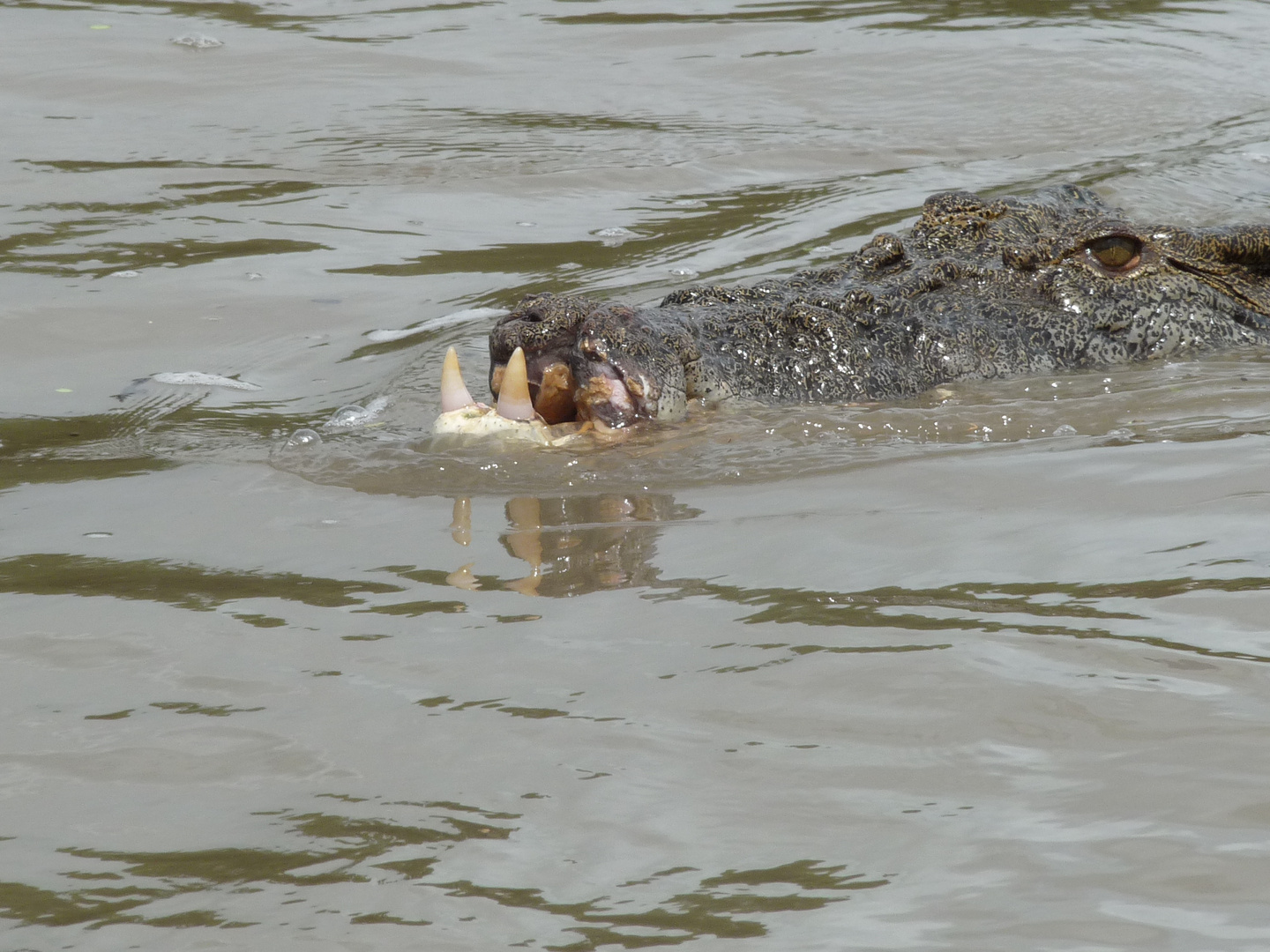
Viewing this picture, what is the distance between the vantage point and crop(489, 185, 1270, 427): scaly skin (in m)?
4.29

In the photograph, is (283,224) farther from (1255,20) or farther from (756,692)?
(1255,20)

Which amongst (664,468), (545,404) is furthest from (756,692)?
(545,404)

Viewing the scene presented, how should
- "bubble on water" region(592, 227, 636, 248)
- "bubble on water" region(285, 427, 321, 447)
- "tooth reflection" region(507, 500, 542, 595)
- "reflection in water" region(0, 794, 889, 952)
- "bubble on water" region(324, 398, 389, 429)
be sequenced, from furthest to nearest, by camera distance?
"bubble on water" region(592, 227, 636, 248) → "bubble on water" region(324, 398, 389, 429) → "bubble on water" region(285, 427, 321, 447) → "tooth reflection" region(507, 500, 542, 595) → "reflection in water" region(0, 794, 889, 952)

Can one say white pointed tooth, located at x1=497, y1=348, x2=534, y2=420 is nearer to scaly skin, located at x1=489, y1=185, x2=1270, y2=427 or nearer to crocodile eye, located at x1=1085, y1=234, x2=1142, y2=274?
scaly skin, located at x1=489, y1=185, x2=1270, y2=427

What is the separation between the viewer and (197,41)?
30.8 feet

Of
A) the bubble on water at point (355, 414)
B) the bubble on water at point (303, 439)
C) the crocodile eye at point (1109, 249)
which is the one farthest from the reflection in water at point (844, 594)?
the crocodile eye at point (1109, 249)

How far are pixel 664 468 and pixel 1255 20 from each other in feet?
28.4

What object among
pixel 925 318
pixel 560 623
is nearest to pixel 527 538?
pixel 560 623

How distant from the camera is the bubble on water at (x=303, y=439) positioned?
4598 mm

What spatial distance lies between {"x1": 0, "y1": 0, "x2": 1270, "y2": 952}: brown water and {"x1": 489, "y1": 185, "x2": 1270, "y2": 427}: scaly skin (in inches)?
6.4

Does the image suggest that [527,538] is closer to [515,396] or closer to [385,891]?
[515,396]

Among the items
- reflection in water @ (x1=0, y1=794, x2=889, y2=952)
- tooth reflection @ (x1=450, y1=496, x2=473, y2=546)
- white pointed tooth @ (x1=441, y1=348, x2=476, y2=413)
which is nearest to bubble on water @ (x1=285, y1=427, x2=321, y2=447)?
white pointed tooth @ (x1=441, y1=348, x2=476, y2=413)

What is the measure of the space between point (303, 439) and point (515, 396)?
0.80 meters

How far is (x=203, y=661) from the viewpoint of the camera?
9.89 feet
